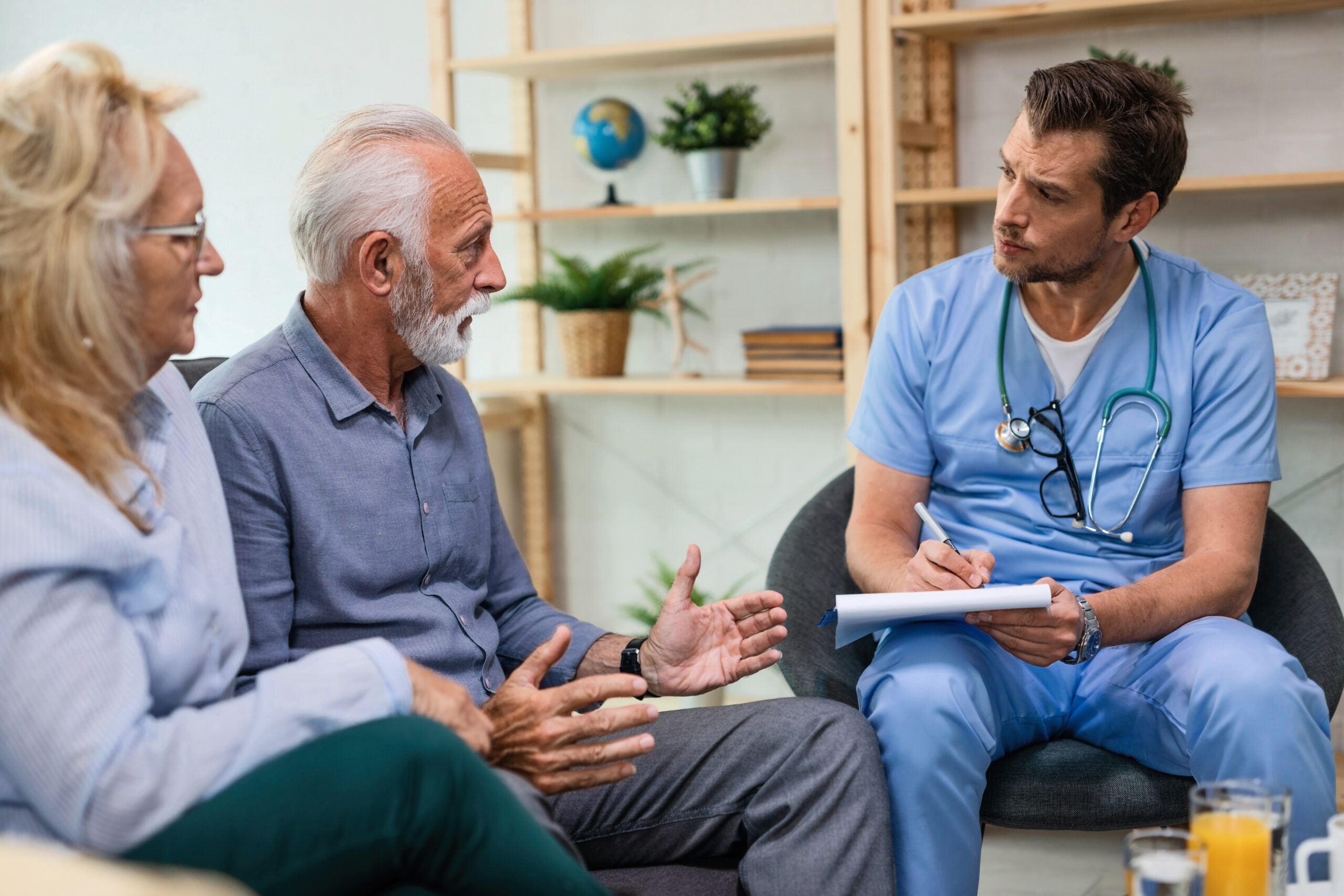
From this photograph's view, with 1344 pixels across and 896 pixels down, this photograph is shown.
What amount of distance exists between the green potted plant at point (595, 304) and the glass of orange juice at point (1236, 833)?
6.84 ft

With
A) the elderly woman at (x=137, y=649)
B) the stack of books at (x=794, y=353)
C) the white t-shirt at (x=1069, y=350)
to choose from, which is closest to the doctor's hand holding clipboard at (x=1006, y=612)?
the white t-shirt at (x=1069, y=350)

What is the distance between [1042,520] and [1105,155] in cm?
52

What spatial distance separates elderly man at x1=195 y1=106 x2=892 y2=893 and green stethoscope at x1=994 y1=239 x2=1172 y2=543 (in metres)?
0.48

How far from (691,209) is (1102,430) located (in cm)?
130

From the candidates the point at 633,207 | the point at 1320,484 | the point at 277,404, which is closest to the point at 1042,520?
the point at 277,404

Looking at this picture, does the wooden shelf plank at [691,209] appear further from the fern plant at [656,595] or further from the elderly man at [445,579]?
the elderly man at [445,579]

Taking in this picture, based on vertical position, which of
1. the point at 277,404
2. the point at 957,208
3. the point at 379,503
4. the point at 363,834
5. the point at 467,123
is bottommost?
the point at 363,834

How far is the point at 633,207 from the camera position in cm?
288

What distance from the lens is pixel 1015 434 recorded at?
5.80 feet

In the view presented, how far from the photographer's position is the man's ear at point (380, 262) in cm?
148

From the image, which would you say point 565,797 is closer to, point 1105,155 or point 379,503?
point 379,503

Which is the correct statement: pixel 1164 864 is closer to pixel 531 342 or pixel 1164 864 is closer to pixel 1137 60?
pixel 1137 60

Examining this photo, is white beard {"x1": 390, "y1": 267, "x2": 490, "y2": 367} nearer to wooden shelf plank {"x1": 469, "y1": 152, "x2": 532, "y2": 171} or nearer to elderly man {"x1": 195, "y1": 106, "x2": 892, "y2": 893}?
elderly man {"x1": 195, "y1": 106, "x2": 892, "y2": 893}

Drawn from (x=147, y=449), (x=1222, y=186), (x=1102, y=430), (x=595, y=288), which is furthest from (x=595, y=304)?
(x=147, y=449)
